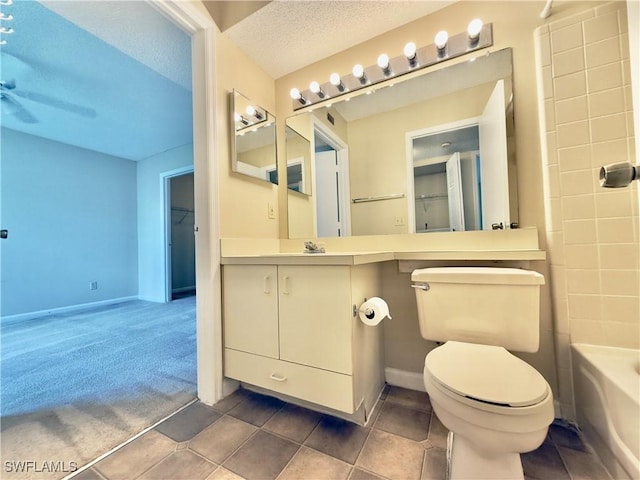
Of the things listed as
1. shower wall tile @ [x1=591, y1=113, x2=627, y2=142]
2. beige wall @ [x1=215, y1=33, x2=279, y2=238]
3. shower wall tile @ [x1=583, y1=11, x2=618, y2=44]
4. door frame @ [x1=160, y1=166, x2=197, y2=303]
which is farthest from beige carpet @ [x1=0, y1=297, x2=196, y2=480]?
shower wall tile @ [x1=583, y1=11, x2=618, y2=44]

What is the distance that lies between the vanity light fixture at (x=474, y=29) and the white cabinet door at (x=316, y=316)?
1367mm

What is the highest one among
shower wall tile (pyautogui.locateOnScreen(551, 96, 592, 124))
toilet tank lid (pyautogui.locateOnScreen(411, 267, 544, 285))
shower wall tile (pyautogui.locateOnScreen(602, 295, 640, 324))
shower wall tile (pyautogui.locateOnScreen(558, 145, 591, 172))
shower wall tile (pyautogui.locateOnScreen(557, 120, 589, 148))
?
shower wall tile (pyautogui.locateOnScreen(551, 96, 592, 124))

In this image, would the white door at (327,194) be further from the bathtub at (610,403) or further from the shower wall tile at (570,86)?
the bathtub at (610,403)

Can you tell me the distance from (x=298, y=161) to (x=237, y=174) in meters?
0.51

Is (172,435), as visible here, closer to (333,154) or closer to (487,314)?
(487,314)

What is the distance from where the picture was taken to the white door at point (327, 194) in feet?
5.73

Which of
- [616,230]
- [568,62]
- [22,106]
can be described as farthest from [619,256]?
[22,106]

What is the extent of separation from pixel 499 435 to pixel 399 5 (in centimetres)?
193

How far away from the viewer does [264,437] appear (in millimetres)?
1119

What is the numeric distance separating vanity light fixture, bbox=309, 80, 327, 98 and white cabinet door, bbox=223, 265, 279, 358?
1.25m

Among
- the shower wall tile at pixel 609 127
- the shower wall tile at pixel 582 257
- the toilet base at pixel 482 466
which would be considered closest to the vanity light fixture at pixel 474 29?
the shower wall tile at pixel 609 127

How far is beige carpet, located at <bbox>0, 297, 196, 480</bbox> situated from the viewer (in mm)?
1019

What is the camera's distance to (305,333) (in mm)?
1178

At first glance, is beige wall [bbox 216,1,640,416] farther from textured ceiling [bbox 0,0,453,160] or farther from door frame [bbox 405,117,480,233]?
door frame [bbox 405,117,480,233]
